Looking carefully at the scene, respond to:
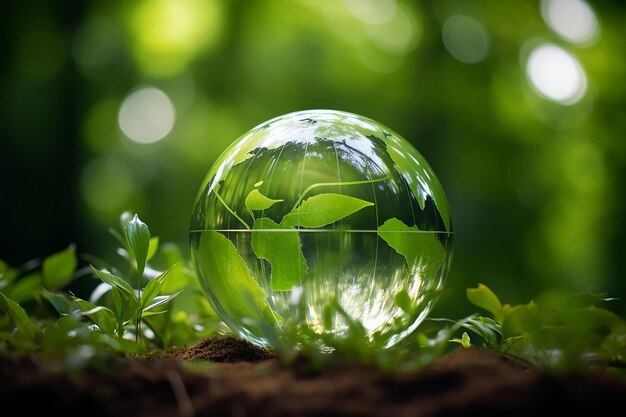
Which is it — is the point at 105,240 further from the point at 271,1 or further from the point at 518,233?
the point at 518,233

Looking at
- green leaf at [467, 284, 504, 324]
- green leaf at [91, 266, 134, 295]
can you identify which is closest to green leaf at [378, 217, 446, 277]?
green leaf at [467, 284, 504, 324]

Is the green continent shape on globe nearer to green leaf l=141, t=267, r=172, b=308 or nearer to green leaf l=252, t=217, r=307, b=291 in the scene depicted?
green leaf l=252, t=217, r=307, b=291

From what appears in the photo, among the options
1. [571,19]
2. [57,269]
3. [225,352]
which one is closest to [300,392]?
[225,352]

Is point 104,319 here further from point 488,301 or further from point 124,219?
point 488,301

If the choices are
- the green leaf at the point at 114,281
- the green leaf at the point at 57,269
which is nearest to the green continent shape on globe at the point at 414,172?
the green leaf at the point at 114,281

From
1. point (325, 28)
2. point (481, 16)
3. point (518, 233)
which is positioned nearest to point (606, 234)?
point (518, 233)

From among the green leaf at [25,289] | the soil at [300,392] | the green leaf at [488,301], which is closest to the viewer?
the soil at [300,392]

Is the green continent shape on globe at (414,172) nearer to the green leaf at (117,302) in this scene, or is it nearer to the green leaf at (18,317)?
the green leaf at (117,302)
